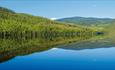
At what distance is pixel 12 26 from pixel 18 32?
204 inches

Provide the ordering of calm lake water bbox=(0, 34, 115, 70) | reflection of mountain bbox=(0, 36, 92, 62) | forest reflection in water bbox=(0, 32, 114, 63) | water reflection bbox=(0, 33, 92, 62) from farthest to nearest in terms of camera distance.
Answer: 1. forest reflection in water bbox=(0, 32, 114, 63)
2. water reflection bbox=(0, 33, 92, 62)
3. reflection of mountain bbox=(0, 36, 92, 62)
4. calm lake water bbox=(0, 34, 115, 70)

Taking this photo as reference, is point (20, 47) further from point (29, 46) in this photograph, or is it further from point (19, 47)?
point (29, 46)

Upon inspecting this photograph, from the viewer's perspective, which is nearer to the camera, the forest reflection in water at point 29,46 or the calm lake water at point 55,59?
the calm lake water at point 55,59

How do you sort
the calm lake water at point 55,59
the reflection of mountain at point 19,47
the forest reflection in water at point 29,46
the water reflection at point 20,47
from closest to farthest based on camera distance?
the calm lake water at point 55,59
the reflection of mountain at point 19,47
the water reflection at point 20,47
the forest reflection in water at point 29,46

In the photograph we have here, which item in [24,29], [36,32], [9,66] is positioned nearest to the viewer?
[9,66]

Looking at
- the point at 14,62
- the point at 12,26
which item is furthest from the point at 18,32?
the point at 14,62

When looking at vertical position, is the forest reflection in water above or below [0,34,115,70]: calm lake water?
below

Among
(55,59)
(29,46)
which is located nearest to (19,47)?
(29,46)

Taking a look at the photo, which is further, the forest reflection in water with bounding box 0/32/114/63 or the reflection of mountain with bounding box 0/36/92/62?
the forest reflection in water with bounding box 0/32/114/63

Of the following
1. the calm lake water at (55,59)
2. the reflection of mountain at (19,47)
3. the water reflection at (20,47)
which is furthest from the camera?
the water reflection at (20,47)

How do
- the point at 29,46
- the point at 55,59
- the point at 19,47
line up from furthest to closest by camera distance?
the point at 29,46, the point at 19,47, the point at 55,59

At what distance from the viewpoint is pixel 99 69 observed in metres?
30.8

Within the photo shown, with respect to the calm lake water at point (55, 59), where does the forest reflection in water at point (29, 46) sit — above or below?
below

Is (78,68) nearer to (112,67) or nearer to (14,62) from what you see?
(112,67)
